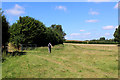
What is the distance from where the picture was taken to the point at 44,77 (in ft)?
36.8

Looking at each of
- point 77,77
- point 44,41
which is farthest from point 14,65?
point 44,41

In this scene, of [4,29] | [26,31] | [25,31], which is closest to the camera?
[4,29]

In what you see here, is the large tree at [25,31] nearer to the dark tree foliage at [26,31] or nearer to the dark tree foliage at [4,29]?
the dark tree foliage at [26,31]

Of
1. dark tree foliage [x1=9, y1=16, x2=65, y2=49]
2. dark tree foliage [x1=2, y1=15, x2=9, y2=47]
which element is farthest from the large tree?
dark tree foliage [x1=2, y1=15, x2=9, y2=47]

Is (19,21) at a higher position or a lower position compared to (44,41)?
higher

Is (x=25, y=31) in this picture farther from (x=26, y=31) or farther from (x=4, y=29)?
(x=4, y=29)

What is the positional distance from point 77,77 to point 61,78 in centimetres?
131

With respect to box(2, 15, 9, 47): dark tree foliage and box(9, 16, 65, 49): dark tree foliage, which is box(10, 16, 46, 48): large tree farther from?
box(2, 15, 9, 47): dark tree foliage

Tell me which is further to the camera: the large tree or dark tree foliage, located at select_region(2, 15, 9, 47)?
the large tree

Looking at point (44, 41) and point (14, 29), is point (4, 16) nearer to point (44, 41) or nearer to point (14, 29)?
point (14, 29)

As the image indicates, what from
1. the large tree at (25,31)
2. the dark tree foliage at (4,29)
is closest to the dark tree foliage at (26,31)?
the large tree at (25,31)

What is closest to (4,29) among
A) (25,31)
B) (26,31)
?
(25,31)

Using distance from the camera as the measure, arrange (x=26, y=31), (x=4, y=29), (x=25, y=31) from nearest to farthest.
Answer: (x=4, y=29)
(x=25, y=31)
(x=26, y=31)

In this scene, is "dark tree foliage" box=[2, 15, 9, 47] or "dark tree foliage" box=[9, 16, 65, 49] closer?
"dark tree foliage" box=[2, 15, 9, 47]
